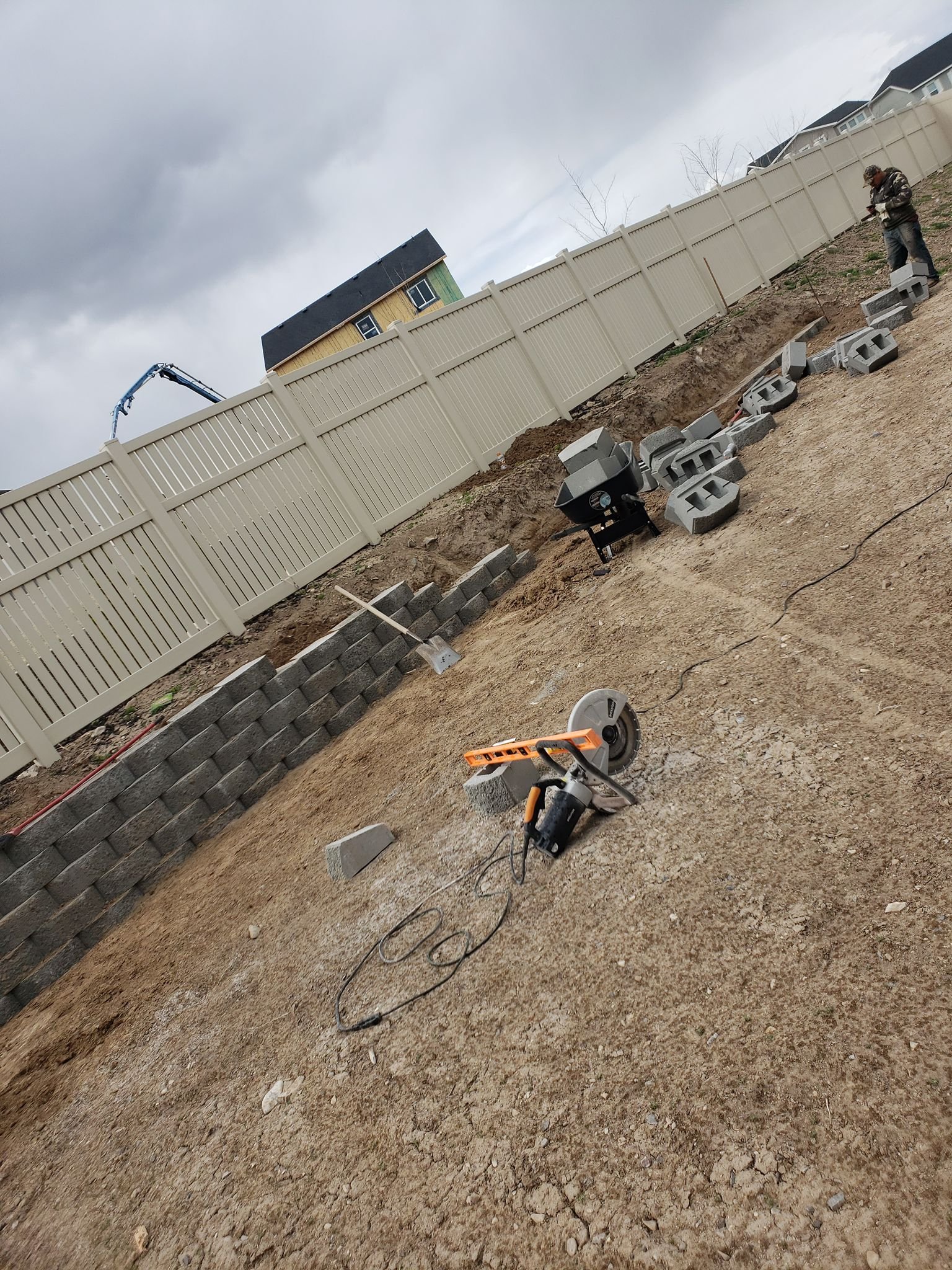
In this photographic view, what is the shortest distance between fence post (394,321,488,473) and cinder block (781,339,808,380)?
4.01 metres

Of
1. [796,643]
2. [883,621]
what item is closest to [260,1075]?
[796,643]

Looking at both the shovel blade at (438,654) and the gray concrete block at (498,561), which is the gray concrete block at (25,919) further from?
the gray concrete block at (498,561)

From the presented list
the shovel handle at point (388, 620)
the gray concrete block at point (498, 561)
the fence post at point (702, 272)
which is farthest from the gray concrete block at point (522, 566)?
the fence post at point (702, 272)

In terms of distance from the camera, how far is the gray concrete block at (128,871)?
5738 millimetres

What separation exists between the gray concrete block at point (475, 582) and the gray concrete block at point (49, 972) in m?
Answer: 4.71

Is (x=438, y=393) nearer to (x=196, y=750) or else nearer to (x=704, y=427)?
(x=704, y=427)

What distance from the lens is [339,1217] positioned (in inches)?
105

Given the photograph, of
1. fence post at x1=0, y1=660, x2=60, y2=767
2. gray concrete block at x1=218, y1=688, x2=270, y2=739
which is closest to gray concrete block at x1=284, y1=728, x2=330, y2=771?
gray concrete block at x1=218, y1=688, x2=270, y2=739

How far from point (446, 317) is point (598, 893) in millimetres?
9139

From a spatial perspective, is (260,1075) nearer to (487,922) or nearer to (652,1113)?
(487,922)

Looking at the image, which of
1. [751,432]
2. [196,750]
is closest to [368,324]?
[751,432]

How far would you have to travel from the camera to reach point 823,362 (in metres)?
8.75

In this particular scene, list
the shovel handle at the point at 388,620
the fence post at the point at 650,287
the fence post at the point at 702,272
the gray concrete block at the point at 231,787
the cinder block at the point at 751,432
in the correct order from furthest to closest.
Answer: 1. the fence post at the point at 702,272
2. the fence post at the point at 650,287
3. the cinder block at the point at 751,432
4. the shovel handle at the point at 388,620
5. the gray concrete block at the point at 231,787

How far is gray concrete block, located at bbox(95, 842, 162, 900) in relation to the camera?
18.8 feet
